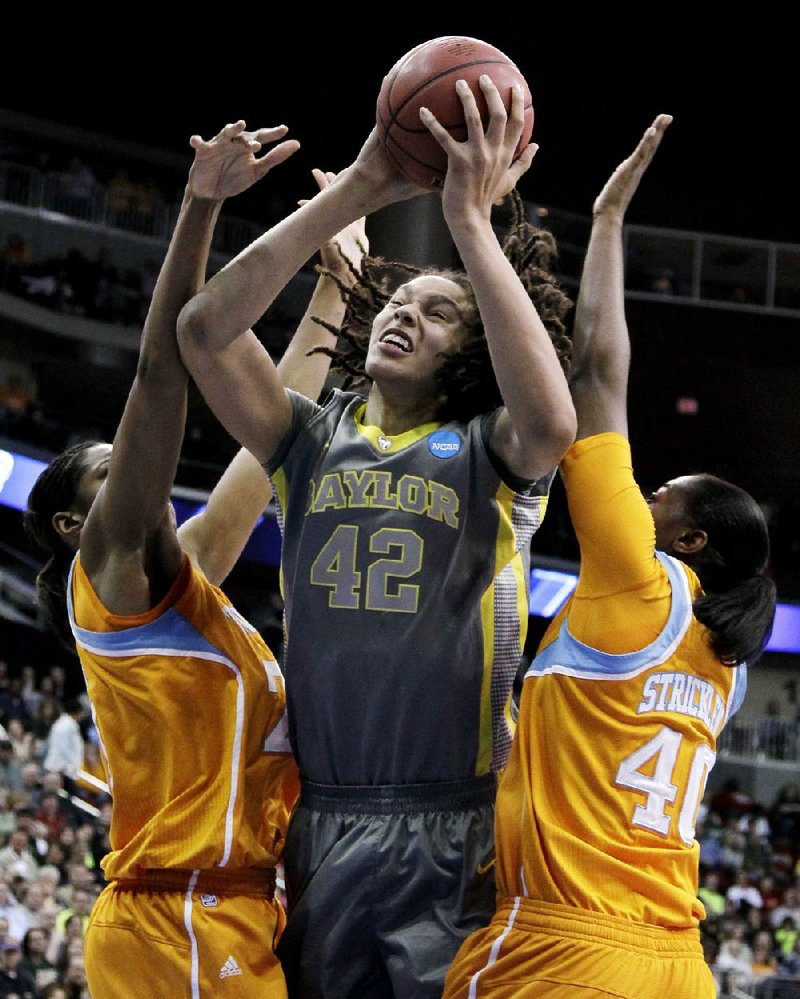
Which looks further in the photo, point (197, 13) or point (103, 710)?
point (197, 13)

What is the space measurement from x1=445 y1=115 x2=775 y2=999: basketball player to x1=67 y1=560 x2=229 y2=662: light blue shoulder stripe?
2.38ft

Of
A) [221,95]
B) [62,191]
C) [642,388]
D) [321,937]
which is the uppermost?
[221,95]

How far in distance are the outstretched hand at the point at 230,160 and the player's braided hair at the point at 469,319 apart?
509 mm

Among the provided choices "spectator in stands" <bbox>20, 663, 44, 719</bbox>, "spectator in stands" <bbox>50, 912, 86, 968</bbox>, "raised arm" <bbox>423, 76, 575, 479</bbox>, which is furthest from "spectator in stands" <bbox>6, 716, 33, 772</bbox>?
"raised arm" <bbox>423, 76, 575, 479</bbox>

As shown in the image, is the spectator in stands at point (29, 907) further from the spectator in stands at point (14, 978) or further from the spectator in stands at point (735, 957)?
the spectator in stands at point (735, 957)

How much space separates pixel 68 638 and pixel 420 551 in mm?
1065

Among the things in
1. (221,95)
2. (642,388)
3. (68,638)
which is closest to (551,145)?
(642,388)

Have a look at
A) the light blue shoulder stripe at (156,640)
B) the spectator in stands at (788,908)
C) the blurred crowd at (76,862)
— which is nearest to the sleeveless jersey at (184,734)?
the light blue shoulder stripe at (156,640)

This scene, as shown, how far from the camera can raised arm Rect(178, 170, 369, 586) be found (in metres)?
3.53

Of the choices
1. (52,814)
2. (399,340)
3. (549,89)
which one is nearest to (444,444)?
(399,340)

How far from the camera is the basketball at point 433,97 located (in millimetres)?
2768

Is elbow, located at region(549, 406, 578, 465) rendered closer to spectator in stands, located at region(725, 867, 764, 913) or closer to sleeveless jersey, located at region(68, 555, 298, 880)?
sleeveless jersey, located at region(68, 555, 298, 880)

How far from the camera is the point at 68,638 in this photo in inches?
137

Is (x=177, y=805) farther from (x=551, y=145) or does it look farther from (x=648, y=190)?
(x=648, y=190)
